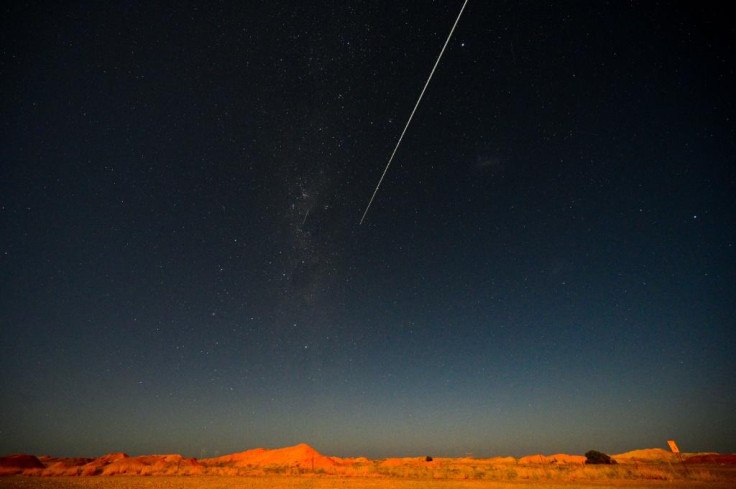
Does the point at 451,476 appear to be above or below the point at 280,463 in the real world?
below

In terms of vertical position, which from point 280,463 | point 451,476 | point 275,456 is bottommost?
point 451,476

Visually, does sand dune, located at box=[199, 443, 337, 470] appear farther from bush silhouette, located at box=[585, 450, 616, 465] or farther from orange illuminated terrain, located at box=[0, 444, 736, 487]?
bush silhouette, located at box=[585, 450, 616, 465]

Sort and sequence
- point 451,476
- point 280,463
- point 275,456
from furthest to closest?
1. point 275,456
2. point 280,463
3. point 451,476

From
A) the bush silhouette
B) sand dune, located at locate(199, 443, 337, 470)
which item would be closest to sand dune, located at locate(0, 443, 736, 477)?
sand dune, located at locate(199, 443, 337, 470)

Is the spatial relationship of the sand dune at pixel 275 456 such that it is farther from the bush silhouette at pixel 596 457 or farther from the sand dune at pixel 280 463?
the bush silhouette at pixel 596 457

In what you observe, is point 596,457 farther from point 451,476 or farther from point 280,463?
point 280,463

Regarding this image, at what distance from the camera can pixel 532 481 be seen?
77.9 feet

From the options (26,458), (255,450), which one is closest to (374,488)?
(26,458)

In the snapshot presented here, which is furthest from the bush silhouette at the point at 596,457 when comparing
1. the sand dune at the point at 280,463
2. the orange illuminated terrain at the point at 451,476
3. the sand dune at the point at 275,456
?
the sand dune at the point at 275,456

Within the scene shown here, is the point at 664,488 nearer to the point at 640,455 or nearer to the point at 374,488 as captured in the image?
the point at 374,488

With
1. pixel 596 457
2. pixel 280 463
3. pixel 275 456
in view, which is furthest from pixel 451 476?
pixel 275 456

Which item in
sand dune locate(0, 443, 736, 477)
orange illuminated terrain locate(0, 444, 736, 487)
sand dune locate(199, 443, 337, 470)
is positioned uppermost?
sand dune locate(199, 443, 337, 470)

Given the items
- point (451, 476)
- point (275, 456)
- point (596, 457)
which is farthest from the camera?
point (275, 456)

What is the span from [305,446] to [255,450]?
527 inches
